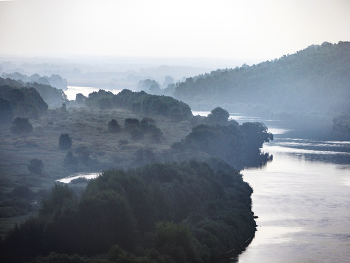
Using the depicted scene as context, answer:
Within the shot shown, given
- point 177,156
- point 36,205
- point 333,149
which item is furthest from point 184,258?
point 333,149

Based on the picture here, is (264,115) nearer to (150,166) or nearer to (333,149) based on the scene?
(333,149)

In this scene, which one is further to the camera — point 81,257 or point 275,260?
point 275,260

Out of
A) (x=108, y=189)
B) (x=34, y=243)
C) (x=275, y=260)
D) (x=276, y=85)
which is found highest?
(x=276, y=85)

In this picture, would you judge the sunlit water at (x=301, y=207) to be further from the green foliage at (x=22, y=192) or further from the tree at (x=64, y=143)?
the tree at (x=64, y=143)

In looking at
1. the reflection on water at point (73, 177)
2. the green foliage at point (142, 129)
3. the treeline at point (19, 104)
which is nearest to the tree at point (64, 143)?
the green foliage at point (142, 129)

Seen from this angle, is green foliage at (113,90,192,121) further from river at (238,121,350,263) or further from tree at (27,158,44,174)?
tree at (27,158,44,174)

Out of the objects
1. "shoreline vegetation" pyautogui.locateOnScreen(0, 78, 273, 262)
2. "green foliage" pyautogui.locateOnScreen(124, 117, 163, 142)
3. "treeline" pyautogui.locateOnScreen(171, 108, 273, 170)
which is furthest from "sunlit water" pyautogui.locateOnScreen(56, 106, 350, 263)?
"green foliage" pyautogui.locateOnScreen(124, 117, 163, 142)

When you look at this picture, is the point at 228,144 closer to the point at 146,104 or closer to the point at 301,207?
the point at 301,207
